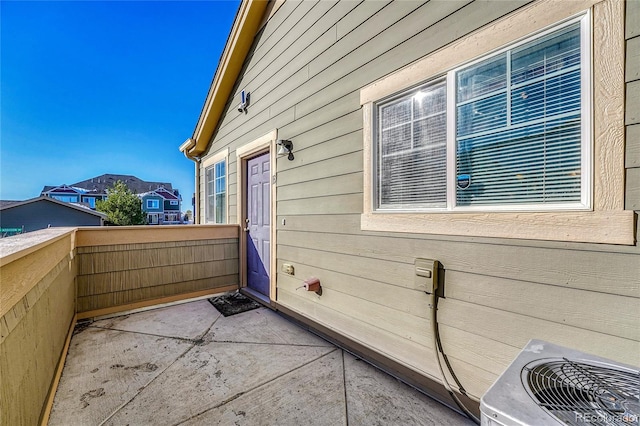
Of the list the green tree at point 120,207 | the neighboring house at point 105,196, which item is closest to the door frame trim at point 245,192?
the green tree at point 120,207

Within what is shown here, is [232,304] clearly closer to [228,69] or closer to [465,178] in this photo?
[465,178]

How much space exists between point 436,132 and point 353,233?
1086mm

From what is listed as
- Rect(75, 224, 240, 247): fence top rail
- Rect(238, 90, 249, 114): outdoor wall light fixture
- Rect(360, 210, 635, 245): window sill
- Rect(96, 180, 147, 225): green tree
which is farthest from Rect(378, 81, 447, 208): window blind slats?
Rect(96, 180, 147, 225): green tree

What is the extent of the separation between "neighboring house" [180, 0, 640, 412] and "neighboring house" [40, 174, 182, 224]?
33.1 m

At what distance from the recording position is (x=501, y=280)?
5.05 feet

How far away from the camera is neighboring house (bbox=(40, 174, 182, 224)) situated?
30816mm

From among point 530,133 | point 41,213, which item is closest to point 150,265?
point 530,133

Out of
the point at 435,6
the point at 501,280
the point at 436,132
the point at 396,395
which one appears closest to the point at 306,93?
the point at 435,6

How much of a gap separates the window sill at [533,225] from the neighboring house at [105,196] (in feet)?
112

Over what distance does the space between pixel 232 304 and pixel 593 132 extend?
3.91 metres

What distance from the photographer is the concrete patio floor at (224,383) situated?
1654mm

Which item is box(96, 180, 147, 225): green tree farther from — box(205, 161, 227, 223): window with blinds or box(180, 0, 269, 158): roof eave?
box(180, 0, 269, 158): roof eave

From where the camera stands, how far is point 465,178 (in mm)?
1704

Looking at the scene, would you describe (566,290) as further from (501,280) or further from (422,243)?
(422,243)
